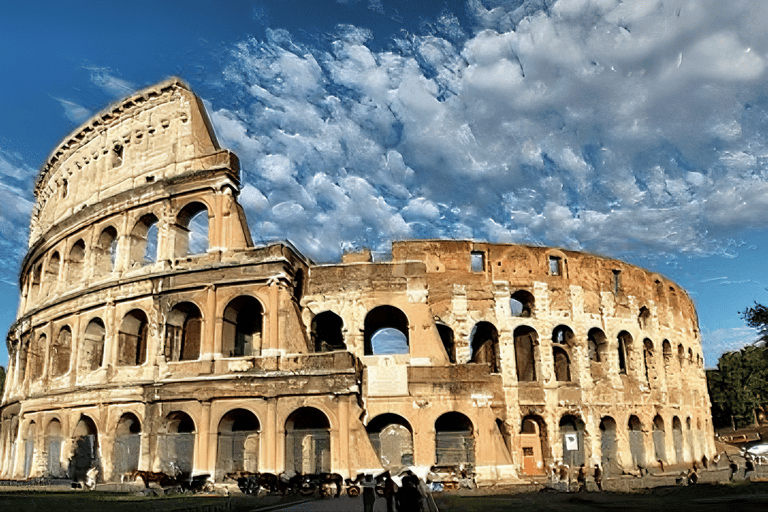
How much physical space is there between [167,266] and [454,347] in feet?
36.0

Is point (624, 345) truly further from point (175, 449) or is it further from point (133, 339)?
point (133, 339)

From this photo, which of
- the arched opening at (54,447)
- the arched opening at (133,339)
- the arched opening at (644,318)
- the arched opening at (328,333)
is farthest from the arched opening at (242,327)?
the arched opening at (644,318)

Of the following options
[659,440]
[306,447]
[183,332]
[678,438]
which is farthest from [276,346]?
[678,438]

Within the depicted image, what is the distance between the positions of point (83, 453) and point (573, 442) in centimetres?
1815

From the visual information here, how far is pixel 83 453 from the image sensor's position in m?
22.0

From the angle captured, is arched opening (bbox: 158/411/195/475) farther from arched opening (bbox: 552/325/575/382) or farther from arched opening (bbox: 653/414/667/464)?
arched opening (bbox: 653/414/667/464)

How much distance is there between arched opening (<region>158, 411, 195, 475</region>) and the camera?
20.1 metres

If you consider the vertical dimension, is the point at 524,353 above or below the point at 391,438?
above

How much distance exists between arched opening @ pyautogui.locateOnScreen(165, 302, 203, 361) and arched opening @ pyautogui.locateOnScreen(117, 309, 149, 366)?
5.13ft

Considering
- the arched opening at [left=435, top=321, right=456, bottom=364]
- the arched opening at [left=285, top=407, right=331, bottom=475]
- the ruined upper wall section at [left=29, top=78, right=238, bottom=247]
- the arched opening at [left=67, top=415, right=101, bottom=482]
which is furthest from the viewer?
the arched opening at [left=435, top=321, right=456, bottom=364]

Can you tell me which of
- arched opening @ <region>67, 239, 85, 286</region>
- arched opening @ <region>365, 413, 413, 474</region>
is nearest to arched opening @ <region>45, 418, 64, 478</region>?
arched opening @ <region>67, 239, 85, 286</region>

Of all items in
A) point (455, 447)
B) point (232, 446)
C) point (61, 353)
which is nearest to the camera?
point (232, 446)

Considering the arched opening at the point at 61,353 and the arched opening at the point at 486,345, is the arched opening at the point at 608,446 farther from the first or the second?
the arched opening at the point at 61,353

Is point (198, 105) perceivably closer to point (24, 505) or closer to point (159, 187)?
point (159, 187)
